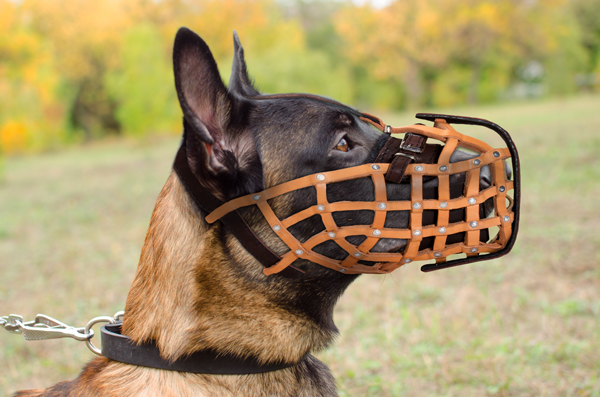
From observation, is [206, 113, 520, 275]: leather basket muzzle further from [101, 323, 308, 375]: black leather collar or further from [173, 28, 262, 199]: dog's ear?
[101, 323, 308, 375]: black leather collar

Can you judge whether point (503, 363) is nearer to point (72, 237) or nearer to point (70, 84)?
point (72, 237)

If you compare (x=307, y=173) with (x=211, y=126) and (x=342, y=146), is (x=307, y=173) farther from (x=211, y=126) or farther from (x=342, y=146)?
(x=211, y=126)

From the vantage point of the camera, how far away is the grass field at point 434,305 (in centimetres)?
321

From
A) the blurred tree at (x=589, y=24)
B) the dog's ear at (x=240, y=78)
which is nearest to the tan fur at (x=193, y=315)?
the dog's ear at (x=240, y=78)

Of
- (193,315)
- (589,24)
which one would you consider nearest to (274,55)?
(193,315)

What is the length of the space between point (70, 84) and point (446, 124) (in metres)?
37.3

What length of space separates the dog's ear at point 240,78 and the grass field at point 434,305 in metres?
1.47

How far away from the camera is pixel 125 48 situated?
2280cm

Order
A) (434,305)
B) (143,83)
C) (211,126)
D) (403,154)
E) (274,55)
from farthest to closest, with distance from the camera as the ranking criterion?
(274,55) < (143,83) < (434,305) < (403,154) < (211,126)

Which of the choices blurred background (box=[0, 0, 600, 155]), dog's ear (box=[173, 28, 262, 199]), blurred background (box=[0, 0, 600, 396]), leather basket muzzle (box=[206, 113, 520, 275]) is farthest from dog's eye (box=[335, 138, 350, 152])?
blurred background (box=[0, 0, 600, 155])

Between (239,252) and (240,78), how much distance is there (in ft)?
2.80

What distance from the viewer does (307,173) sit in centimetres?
182

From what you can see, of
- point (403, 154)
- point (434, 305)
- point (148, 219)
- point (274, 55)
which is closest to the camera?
point (403, 154)

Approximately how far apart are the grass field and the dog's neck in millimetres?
1221
